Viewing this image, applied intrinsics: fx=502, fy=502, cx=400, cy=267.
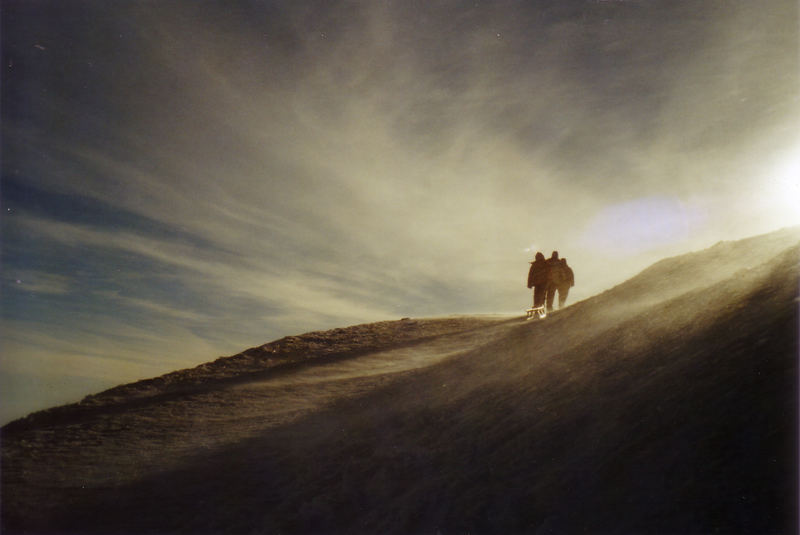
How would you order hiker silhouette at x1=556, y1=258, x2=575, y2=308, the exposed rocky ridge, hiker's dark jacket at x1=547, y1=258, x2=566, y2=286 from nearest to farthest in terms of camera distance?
the exposed rocky ridge
hiker's dark jacket at x1=547, y1=258, x2=566, y2=286
hiker silhouette at x1=556, y1=258, x2=575, y2=308

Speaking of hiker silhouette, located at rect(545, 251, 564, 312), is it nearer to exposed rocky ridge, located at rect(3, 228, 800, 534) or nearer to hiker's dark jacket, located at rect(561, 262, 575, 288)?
hiker's dark jacket, located at rect(561, 262, 575, 288)

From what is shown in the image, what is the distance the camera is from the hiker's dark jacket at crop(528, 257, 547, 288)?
19.9 meters

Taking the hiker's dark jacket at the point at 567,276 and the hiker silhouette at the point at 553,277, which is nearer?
the hiker silhouette at the point at 553,277

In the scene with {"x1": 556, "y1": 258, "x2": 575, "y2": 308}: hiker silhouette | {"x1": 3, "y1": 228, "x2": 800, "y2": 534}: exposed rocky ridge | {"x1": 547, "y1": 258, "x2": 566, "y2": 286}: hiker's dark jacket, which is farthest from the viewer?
{"x1": 556, "y1": 258, "x2": 575, "y2": 308}: hiker silhouette

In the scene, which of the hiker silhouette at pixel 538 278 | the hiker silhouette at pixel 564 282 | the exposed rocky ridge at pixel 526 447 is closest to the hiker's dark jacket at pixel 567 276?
the hiker silhouette at pixel 564 282

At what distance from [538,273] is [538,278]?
20 cm

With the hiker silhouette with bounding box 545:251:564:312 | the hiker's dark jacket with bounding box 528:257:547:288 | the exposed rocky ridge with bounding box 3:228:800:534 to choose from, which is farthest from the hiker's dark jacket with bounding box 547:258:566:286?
the exposed rocky ridge with bounding box 3:228:800:534

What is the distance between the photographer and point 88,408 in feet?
41.9

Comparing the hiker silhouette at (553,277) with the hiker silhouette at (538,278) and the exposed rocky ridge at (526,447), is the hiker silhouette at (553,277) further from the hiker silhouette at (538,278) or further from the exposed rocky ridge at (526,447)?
the exposed rocky ridge at (526,447)

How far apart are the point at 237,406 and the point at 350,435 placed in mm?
4957

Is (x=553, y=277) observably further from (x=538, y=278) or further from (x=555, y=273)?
(x=538, y=278)

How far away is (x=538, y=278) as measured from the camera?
65.6 feet

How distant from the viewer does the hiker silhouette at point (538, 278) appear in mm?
19922

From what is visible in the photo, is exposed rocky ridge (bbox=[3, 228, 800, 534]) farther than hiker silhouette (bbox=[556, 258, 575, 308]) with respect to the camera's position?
Result: No
